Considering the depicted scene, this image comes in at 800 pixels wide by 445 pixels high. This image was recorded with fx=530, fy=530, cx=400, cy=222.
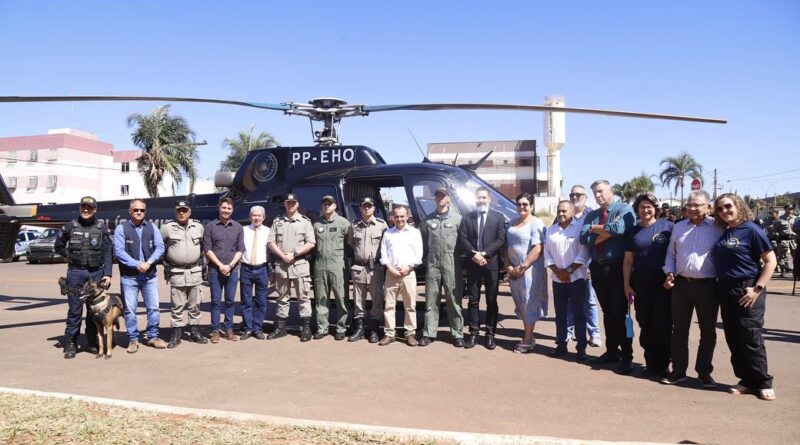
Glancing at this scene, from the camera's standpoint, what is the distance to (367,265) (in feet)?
22.3

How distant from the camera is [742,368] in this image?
4609 millimetres

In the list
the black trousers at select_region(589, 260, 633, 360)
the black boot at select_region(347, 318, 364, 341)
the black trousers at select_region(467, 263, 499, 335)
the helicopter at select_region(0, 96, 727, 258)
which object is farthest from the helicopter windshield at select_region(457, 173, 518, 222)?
the black boot at select_region(347, 318, 364, 341)

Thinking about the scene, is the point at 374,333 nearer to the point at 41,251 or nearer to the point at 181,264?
the point at 181,264

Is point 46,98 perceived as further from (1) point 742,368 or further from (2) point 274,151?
(1) point 742,368

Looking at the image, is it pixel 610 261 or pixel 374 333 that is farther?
pixel 374 333

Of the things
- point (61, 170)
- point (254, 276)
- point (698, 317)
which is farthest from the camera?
point (61, 170)

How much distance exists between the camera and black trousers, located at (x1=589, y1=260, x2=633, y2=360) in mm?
5395

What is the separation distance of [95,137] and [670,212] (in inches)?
2230

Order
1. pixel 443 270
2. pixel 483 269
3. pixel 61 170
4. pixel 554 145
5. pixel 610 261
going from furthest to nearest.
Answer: pixel 554 145 < pixel 61 170 < pixel 443 270 < pixel 483 269 < pixel 610 261

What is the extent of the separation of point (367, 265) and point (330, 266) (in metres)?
0.50

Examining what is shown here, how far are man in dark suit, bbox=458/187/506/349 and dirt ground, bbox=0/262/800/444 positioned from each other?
34 cm

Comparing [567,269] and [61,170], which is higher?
[61,170]

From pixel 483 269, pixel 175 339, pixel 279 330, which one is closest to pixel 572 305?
pixel 483 269

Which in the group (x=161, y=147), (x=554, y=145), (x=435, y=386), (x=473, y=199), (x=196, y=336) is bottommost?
(x=435, y=386)
